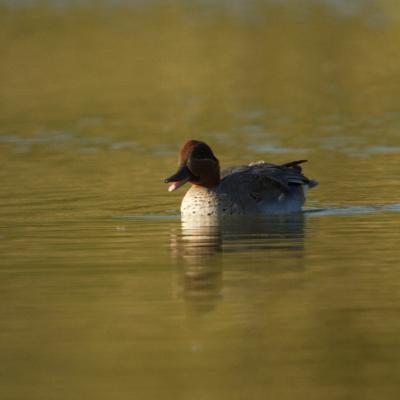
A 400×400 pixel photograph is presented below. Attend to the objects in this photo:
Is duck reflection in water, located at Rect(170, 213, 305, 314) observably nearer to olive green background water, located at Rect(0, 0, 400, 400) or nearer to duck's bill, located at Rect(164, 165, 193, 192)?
olive green background water, located at Rect(0, 0, 400, 400)

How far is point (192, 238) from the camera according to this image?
48.7 ft

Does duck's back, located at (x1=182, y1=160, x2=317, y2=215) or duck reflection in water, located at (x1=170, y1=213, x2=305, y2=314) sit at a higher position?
duck's back, located at (x1=182, y1=160, x2=317, y2=215)

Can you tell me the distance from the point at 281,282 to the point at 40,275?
197cm

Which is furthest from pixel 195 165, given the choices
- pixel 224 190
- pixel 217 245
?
pixel 217 245

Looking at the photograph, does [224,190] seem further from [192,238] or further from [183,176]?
[192,238]

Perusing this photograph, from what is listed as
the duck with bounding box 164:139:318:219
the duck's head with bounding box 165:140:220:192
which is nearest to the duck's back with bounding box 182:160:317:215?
the duck with bounding box 164:139:318:219

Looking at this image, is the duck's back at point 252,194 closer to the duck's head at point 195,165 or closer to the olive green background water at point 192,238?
the duck's head at point 195,165

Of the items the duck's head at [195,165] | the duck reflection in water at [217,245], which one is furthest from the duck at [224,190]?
the duck reflection in water at [217,245]

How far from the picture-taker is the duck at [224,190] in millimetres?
16266

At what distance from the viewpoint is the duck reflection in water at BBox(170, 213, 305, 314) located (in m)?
11.9

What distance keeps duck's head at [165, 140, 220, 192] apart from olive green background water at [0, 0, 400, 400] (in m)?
0.42

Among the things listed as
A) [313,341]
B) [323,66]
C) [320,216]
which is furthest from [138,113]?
[313,341]

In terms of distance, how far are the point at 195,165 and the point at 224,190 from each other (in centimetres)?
39

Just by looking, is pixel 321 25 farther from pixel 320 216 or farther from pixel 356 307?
pixel 356 307
